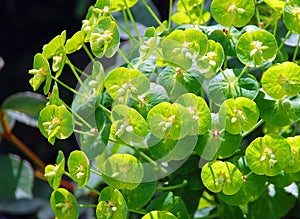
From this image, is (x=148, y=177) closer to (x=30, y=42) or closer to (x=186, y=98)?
(x=186, y=98)

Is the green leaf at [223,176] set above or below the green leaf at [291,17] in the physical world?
below

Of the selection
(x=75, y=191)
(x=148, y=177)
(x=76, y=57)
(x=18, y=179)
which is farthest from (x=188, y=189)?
(x=76, y=57)

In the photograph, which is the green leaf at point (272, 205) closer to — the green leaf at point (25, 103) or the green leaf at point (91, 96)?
the green leaf at point (91, 96)

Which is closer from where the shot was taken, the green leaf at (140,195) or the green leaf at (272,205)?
the green leaf at (140,195)

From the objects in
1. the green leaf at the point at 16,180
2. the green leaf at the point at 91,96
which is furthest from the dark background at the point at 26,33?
the green leaf at the point at 91,96

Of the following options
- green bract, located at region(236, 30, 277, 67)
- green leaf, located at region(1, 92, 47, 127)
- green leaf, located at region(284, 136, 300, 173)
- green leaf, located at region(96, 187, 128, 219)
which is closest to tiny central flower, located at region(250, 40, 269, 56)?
green bract, located at region(236, 30, 277, 67)

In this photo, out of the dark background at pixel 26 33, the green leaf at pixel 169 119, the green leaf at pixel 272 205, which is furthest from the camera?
the dark background at pixel 26 33

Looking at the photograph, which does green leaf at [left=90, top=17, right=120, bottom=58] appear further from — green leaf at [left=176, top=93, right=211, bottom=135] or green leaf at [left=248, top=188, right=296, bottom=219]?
green leaf at [left=248, top=188, right=296, bottom=219]
